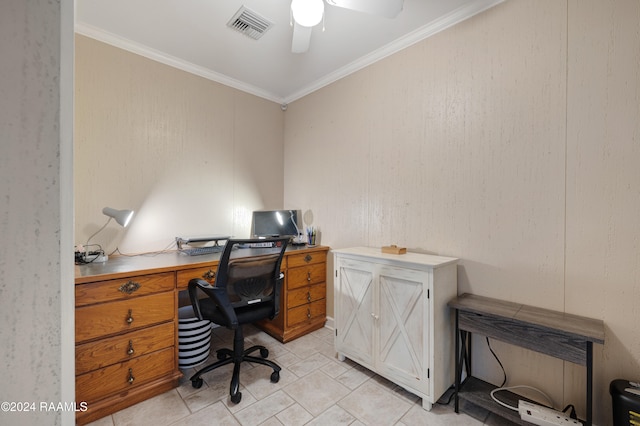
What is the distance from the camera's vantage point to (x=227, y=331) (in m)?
2.71

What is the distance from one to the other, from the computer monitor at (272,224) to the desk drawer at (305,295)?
64cm

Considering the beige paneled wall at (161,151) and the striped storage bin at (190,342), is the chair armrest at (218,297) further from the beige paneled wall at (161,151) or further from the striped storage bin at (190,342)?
the beige paneled wall at (161,151)

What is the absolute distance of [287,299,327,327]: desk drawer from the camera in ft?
8.19

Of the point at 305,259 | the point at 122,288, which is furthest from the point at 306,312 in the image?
the point at 122,288

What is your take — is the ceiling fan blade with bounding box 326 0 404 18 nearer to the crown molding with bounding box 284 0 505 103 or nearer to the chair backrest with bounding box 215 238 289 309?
the crown molding with bounding box 284 0 505 103

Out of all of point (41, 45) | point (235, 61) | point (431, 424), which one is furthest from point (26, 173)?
point (235, 61)

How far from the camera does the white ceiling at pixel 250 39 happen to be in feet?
6.07

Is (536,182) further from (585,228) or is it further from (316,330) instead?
(316,330)

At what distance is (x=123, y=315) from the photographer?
1584 mm

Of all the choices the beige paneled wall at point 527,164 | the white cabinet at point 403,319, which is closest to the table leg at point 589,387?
the beige paneled wall at point 527,164

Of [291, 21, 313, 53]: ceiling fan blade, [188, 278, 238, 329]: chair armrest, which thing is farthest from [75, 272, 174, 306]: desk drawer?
[291, 21, 313, 53]: ceiling fan blade

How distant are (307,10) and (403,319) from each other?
2.05m

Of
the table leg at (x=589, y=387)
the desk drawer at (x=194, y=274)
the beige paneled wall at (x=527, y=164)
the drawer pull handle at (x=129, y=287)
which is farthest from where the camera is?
the desk drawer at (x=194, y=274)

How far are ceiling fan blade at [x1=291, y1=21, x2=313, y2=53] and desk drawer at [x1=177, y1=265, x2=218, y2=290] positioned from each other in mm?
1798
